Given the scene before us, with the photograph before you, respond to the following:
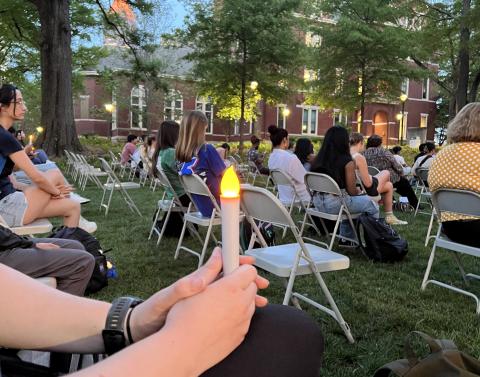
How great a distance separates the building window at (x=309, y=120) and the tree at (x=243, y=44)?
17606 mm

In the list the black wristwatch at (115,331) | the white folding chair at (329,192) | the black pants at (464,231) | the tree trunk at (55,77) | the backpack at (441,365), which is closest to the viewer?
the black wristwatch at (115,331)

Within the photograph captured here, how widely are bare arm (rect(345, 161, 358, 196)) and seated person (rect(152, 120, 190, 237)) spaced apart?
182cm

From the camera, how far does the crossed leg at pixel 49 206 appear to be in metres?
3.55

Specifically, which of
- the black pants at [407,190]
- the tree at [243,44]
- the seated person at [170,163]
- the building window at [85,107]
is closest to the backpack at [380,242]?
the seated person at [170,163]

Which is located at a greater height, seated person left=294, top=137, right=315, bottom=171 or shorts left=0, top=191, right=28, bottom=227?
seated person left=294, top=137, right=315, bottom=171

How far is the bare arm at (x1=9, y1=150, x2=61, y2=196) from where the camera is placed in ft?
10.9

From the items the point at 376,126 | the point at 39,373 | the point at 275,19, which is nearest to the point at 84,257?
the point at 39,373

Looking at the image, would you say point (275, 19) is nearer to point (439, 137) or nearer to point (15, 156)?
point (15, 156)

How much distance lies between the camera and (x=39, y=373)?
107 cm

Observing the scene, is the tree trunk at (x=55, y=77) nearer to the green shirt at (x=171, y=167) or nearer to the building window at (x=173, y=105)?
the green shirt at (x=171, y=167)

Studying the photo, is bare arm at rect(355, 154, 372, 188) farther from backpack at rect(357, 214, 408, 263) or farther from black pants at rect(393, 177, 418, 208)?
black pants at rect(393, 177, 418, 208)

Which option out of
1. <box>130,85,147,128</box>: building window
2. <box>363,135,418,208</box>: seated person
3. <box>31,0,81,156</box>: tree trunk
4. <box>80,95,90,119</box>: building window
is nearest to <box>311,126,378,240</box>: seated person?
<box>363,135,418,208</box>: seated person

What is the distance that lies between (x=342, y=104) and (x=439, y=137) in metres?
22.4

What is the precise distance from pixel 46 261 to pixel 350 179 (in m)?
3.46
